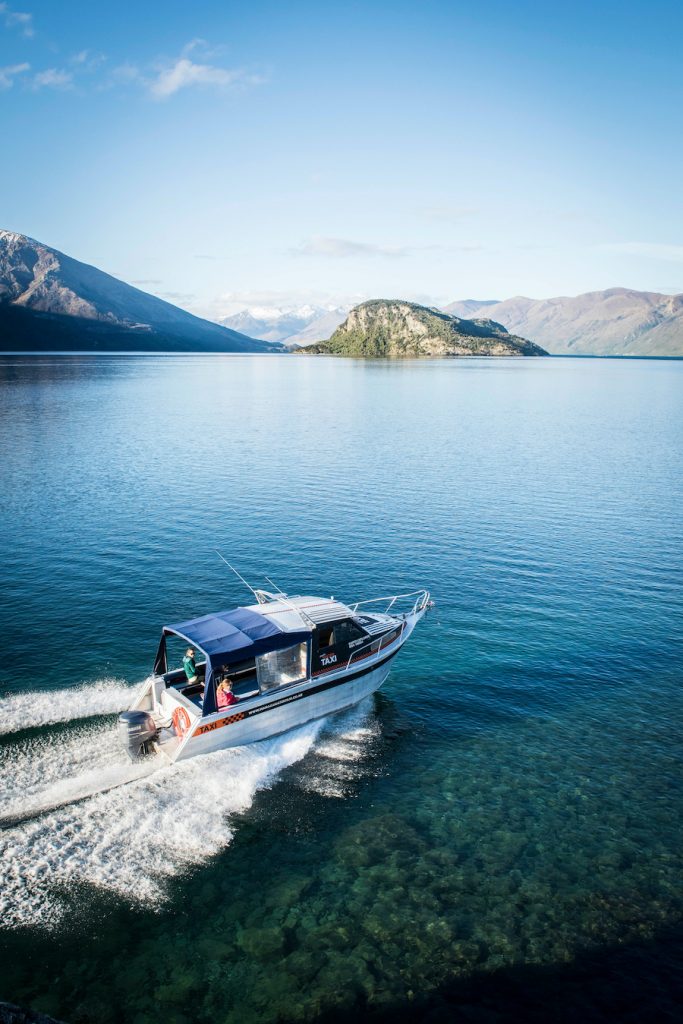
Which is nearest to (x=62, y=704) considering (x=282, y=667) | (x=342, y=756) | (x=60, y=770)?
(x=60, y=770)

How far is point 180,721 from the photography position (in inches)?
955

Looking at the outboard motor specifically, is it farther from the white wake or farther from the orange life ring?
the orange life ring

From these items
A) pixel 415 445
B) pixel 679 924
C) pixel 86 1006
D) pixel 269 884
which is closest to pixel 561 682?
pixel 679 924

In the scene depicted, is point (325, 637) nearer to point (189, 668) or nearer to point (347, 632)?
point (347, 632)

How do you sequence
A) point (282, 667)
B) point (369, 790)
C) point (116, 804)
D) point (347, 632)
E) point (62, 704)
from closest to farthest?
point (116, 804), point (369, 790), point (282, 667), point (62, 704), point (347, 632)

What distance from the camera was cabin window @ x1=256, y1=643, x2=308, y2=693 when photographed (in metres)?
26.1

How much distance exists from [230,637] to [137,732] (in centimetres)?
483

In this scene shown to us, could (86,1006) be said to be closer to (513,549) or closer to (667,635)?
(667,635)

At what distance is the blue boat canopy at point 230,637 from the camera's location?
79.0 ft

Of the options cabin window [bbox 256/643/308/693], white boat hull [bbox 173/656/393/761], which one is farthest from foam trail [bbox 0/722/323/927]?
cabin window [bbox 256/643/308/693]

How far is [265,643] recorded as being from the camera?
2555cm

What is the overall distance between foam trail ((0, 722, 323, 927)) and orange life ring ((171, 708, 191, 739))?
3.87 feet

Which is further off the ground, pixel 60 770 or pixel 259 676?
pixel 259 676

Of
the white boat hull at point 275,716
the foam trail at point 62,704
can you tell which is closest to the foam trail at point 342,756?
the white boat hull at point 275,716
